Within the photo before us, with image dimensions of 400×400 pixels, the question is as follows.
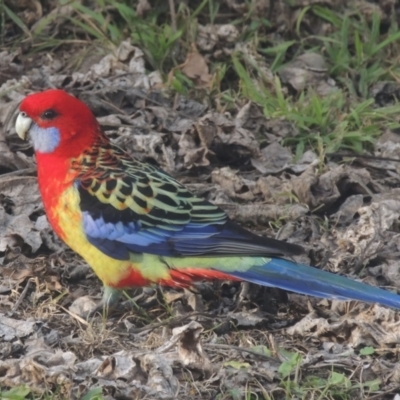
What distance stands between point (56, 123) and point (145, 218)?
2.27 ft

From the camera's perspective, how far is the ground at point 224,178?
4.65 m

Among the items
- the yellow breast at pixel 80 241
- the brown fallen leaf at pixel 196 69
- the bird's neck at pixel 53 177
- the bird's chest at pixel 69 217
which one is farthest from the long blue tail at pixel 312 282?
the brown fallen leaf at pixel 196 69

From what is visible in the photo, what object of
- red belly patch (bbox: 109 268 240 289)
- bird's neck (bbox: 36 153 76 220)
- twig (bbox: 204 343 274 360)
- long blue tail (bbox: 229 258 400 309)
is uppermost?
bird's neck (bbox: 36 153 76 220)

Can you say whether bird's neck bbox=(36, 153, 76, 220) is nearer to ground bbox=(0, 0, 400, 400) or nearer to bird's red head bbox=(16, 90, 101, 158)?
bird's red head bbox=(16, 90, 101, 158)

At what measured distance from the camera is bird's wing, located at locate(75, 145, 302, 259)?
5.20 metres

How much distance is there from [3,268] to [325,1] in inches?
→ 132

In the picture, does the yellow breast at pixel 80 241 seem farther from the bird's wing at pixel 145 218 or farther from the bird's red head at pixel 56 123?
the bird's red head at pixel 56 123

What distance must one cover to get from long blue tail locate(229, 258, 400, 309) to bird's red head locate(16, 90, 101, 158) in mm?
1067

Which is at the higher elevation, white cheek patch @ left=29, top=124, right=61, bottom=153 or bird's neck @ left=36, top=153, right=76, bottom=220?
white cheek patch @ left=29, top=124, right=61, bottom=153

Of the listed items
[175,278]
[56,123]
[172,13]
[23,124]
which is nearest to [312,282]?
[175,278]

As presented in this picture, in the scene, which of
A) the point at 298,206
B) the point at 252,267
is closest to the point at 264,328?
the point at 252,267

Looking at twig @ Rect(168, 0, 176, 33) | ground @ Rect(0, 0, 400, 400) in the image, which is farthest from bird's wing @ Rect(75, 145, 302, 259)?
twig @ Rect(168, 0, 176, 33)

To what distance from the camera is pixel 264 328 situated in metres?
5.19

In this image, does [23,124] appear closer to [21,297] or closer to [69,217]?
[69,217]
